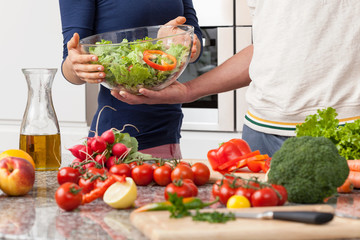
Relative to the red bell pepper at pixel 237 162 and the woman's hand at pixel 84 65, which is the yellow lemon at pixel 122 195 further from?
the woman's hand at pixel 84 65

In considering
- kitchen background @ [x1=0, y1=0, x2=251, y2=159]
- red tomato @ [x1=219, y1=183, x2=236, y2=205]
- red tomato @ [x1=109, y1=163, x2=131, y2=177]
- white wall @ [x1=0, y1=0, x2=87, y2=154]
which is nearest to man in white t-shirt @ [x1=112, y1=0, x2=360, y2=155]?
red tomato @ [x1=109, y1=163, x2=131, y2=177]

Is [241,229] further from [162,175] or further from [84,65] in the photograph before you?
[84,65]

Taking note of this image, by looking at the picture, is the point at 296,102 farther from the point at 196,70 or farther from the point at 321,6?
the point at 196,70

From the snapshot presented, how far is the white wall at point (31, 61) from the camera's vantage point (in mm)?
3025

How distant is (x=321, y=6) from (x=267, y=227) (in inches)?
35.3

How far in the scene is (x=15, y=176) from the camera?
1205 mm

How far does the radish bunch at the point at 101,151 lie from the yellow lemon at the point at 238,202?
16.1 inches

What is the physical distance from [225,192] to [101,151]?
437 mm

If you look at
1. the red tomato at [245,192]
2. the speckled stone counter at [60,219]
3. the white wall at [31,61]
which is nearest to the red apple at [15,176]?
the speckled stone counter at [60,219]

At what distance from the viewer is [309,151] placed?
1.14 metres

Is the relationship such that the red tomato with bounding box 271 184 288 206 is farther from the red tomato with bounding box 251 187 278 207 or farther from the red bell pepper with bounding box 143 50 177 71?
the red bell pepper with bounding box 143 50 177 71

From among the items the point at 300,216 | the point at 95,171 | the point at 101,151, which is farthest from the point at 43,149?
the point at 300,216

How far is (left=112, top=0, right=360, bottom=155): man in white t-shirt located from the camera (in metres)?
1.60

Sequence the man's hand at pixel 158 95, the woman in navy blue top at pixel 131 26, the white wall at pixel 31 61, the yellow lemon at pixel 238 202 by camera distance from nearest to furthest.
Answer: the yellow lemon at pixel 238 202, the man's hand at pixel 158 95, the woman in navy blue top at pixel 131 26, the white wall at pixel 31 61
